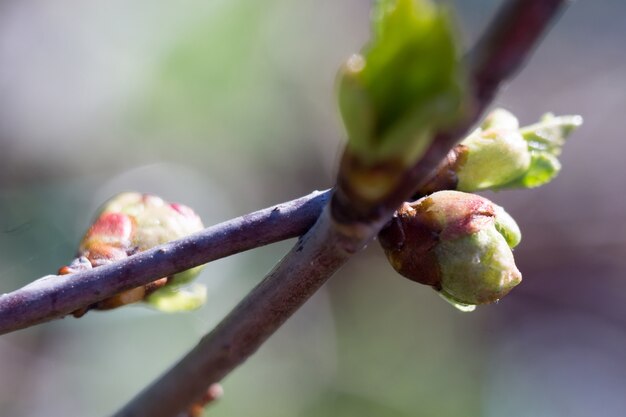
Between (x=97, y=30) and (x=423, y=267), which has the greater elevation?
(x=97, y=30)

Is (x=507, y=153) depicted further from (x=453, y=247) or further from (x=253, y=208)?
(x=253, y=208)

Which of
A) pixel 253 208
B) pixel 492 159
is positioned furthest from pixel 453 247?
pixel 253 208

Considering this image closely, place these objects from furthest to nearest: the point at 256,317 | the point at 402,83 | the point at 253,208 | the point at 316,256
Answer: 1. the point at 253,208
2. the point at 256,317
3. the point at 316,256
4. the point at 402,83

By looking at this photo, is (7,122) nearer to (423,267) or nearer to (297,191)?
(297,191)

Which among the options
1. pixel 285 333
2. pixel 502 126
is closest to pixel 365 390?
pixel 285 333

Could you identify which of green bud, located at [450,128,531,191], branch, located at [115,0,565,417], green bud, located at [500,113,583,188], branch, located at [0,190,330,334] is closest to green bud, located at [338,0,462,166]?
branch, located at [115,0,565,417]

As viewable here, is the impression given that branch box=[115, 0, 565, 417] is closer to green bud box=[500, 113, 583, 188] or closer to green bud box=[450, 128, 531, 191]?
green bud box=[450, 128, 531, 191]

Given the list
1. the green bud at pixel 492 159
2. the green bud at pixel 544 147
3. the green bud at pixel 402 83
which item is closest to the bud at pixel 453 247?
the green bud at pixel 492 159

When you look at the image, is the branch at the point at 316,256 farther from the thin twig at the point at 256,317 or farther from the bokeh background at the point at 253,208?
the bokeh background at the point at 253,208
